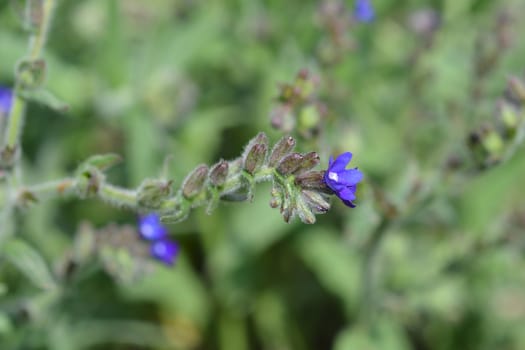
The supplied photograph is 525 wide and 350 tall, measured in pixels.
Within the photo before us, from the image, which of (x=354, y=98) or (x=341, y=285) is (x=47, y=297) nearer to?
(x=341, y=285)

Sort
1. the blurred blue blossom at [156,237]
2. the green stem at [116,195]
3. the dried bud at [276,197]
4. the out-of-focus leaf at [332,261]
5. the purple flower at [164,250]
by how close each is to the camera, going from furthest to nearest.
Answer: the out-of-focus leaf at [332,261] → the purple flower at [164,250] → the blurred blue blossom at [156,237] → the green stem at [116,195] → the dried bud at [276,197]

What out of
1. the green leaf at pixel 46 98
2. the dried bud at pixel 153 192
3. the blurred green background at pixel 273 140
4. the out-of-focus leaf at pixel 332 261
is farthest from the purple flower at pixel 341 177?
the out-of-focus leaf at pixel 332 261

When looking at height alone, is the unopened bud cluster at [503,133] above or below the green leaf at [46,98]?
below

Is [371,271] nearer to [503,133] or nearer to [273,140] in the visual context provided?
[503,133]

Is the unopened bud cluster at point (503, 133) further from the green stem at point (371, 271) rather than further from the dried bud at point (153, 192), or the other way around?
the dried bud at point (153, 192)

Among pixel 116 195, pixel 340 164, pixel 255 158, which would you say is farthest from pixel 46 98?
pixel 340 164

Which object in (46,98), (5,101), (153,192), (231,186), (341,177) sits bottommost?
(341,177)

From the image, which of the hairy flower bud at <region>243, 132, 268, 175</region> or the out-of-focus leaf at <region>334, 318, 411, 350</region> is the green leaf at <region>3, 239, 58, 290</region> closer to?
the hairy flower bud at <region>243, 132, 268, 175</region>

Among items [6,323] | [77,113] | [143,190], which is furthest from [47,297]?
[77,113]
